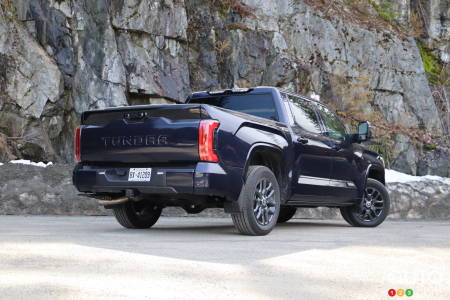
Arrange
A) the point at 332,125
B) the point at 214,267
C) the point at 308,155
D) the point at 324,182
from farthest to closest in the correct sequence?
the point at 332,125 → the point at 324,182 → the point at 308,155 → the point at 214,267

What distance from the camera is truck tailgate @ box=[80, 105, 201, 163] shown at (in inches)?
265

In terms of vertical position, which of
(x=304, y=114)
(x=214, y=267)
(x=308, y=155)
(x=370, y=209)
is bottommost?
(x=370, y=209)

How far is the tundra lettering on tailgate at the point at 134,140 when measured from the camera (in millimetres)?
6895

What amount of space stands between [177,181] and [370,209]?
438 centimetres

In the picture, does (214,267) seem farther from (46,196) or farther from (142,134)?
(46,196)

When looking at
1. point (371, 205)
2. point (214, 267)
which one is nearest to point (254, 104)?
point (371, 205)

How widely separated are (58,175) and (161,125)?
18.3 feet

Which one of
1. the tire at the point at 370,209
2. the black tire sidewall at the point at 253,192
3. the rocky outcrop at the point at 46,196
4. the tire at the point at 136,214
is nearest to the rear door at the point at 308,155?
the black tire sidewall at the point at 253,192

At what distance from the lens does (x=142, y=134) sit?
277 inches

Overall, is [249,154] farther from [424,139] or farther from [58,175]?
[424,139]

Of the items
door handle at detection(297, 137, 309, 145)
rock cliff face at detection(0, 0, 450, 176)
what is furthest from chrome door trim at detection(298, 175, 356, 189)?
rock cliff face at detection(0, 0, 450, 176)

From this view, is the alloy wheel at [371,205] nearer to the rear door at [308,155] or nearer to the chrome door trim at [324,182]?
the chrome door trim at [324,182]

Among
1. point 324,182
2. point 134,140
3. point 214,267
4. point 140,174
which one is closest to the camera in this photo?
point 214,267

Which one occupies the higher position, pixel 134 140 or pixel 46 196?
pixel 134 140
